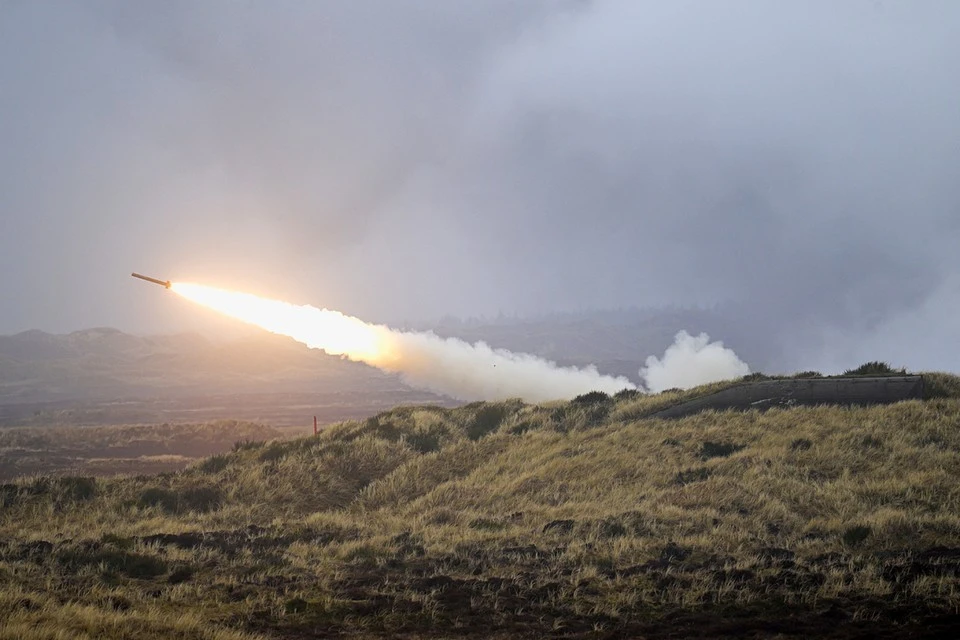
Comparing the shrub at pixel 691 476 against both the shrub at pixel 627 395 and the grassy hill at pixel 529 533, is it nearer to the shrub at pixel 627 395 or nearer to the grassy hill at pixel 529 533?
the grassy hill at pixel 529 533

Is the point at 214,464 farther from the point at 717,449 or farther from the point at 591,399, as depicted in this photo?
the point at 717,449

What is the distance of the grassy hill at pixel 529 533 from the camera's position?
12180mm

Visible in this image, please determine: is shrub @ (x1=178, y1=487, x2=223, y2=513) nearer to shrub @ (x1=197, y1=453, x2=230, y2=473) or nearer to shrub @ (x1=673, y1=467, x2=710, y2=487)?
shrub @ (x1=197, y1=453, x2=230, y2=473)

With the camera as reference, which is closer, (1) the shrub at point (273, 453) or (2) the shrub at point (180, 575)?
(2) the shrub at point (180, 575)

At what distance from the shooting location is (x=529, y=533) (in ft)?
60.2

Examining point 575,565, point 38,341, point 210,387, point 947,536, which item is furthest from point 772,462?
point 38,341

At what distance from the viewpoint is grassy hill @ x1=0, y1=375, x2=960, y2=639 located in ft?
40.0

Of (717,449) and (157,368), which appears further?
(157,368)

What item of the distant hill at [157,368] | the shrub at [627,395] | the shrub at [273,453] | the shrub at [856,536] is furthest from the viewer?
the distant hill at [157,368]

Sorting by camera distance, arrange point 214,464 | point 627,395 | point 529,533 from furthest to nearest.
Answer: point 627,395, point 214,464, point 529,533

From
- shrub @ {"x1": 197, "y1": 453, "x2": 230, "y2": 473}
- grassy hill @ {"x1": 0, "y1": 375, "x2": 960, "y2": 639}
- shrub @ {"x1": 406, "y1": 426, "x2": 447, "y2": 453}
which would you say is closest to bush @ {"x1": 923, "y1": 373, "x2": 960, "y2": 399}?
grassy hill @ {"x1": 0, "y1": 375, "x2": 960, "y2": 639}

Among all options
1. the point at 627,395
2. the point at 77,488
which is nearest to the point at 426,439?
the point at 627,395

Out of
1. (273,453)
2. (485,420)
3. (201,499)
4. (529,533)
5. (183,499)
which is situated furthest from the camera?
(485,420)

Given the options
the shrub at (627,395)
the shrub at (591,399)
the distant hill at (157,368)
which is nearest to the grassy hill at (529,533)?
the shrub at (591,399)
